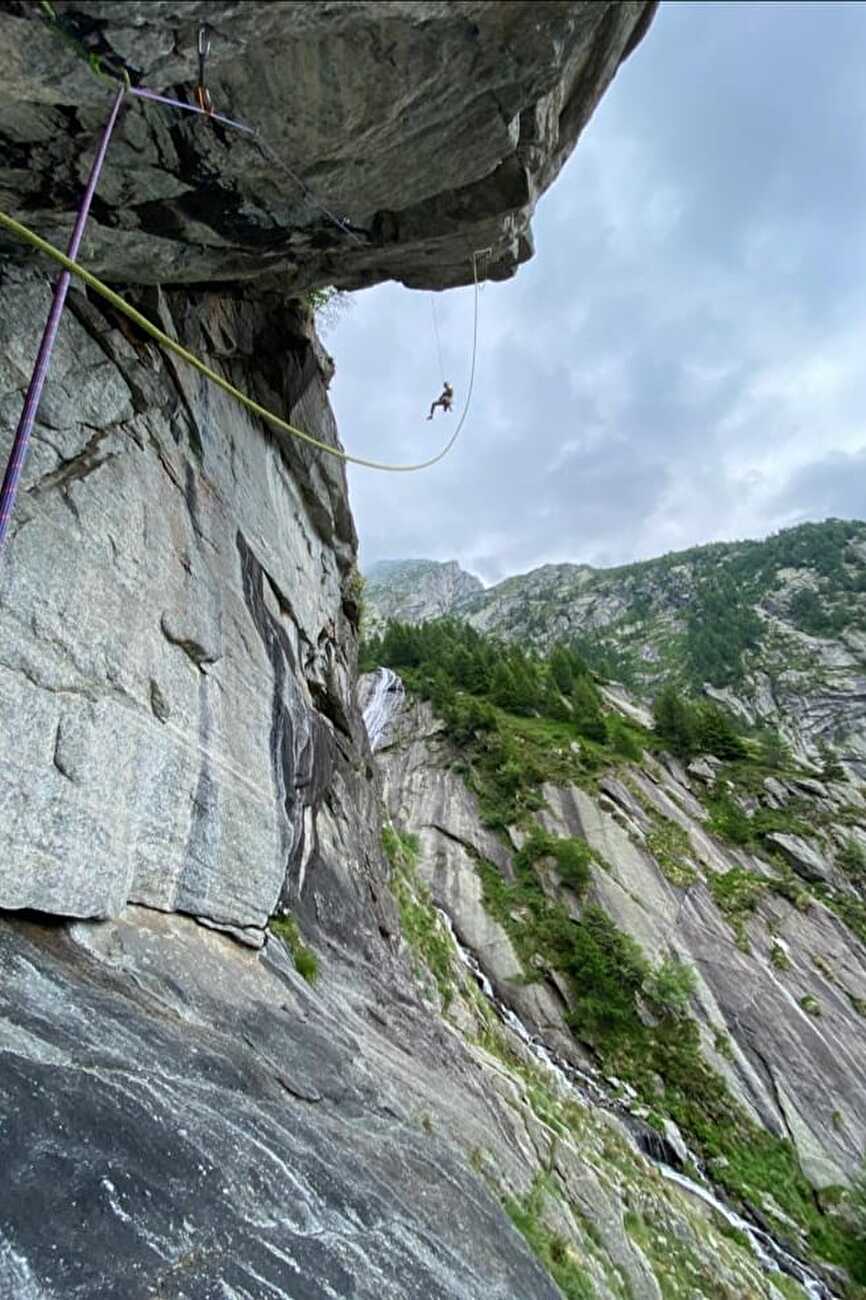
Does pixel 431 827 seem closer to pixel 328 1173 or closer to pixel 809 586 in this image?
pixel 328 1173

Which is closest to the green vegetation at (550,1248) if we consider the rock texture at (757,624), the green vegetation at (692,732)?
the green vegetation at (692,732)

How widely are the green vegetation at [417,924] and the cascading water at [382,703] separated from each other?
21.4 m

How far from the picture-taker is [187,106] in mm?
4949

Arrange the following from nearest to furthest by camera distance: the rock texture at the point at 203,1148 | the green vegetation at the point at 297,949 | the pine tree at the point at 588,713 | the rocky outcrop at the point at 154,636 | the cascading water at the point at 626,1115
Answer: the rock texture at the point at 203,1148, the rocky outcrop at the point at 154,636, the green vegetation at the point at 297,949, the cascading water at the point at 626,1115, the pine tree at the point at 588,713

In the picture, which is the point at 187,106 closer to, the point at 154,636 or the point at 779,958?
the point at 154,636

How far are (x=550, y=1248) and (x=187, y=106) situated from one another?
14.1 m

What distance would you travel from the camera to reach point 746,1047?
2191cm

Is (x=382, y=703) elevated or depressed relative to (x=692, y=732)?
elevated

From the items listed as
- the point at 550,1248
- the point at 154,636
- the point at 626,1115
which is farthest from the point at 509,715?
the point at 154,636

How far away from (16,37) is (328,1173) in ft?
30.6

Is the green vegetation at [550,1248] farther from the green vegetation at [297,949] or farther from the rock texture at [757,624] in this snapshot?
the rock texture at [757,624]

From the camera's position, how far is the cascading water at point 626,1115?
15.2 metres

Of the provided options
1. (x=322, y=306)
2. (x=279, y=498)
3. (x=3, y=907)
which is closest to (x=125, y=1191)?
(x=3, y=907)

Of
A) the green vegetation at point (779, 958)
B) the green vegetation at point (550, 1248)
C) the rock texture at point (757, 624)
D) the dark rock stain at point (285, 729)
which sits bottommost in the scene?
the green vegetation at point (550, 1248)
